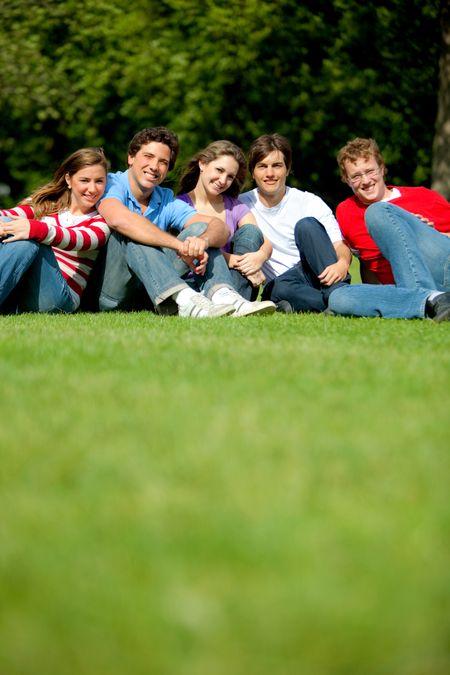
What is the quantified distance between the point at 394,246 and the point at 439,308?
2.06 ft

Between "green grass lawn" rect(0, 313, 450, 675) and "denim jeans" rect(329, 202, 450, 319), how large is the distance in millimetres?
2787

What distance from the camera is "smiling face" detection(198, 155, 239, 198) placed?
7016 mm

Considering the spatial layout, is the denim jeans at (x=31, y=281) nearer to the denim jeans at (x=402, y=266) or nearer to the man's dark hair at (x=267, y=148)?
the man's dark hair at (x=267, y=148)

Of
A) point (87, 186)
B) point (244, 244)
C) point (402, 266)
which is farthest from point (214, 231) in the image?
point (402, 266)

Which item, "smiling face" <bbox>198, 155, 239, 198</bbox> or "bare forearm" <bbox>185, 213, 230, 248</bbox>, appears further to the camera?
"smiling face" <bbox>198, 155, 239, 198</bbox>

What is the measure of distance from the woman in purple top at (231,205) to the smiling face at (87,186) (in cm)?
79

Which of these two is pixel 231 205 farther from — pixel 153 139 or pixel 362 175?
pixel 362 175

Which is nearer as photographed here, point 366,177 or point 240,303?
point 240,303

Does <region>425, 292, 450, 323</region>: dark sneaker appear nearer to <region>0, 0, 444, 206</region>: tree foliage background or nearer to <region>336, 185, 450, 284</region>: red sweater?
<region>336, 185, 450, 284</region>: red sweater

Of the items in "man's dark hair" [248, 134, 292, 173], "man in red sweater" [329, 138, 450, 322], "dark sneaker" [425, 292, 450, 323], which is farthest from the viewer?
"man's dark hair" [248, 134, 292, 173]

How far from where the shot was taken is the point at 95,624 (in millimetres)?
1544

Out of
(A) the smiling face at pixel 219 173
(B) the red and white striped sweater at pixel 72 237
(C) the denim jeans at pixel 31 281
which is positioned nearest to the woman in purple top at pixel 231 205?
(A) the smiling face at pixel 219 173

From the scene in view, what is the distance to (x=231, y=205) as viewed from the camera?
7242 mm

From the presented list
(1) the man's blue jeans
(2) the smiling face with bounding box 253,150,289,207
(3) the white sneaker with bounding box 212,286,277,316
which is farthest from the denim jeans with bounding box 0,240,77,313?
(2) the smiling face with bounding box 253,150,289,207
